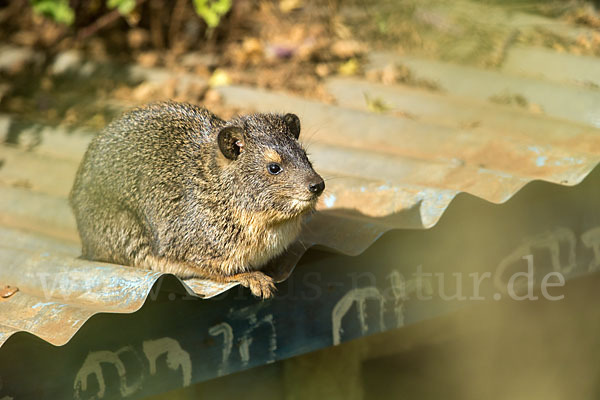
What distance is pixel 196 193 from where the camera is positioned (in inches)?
143

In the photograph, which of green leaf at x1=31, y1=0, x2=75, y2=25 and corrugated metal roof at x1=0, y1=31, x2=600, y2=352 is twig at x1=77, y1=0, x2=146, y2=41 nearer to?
green leaf at x1=31, y1=0, x2=75, y2=25

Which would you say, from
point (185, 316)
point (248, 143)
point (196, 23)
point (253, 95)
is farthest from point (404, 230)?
point (196, 23)

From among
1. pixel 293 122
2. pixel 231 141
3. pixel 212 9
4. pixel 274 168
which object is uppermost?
pixel 212 9

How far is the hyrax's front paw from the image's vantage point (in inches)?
127

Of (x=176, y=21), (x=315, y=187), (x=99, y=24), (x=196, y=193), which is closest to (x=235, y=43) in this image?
(x=176, y=21)

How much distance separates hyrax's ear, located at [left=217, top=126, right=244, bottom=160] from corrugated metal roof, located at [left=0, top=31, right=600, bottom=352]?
512 mm

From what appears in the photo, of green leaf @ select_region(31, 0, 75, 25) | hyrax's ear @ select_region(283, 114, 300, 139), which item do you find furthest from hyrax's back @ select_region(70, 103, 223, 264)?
green leaf @ select_region(31, 0, 75, 25)

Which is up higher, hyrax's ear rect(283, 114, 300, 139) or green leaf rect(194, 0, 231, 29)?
green leaf rect(194, 0, 231, 29)

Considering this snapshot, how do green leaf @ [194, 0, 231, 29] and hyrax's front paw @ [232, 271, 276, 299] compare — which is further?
green leaf @ [194, 0, 231, 29]

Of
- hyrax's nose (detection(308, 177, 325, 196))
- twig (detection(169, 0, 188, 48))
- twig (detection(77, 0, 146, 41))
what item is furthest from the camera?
twig (detection(169, 0, 188, 48))

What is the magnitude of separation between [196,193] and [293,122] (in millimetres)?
595

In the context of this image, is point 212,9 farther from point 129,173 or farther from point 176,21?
point 129,173

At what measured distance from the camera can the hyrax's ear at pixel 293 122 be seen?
145 inches

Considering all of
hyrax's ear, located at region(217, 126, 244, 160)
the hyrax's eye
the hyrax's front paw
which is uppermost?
hyrax's ear, located at region(217, 126, 244, 160)
